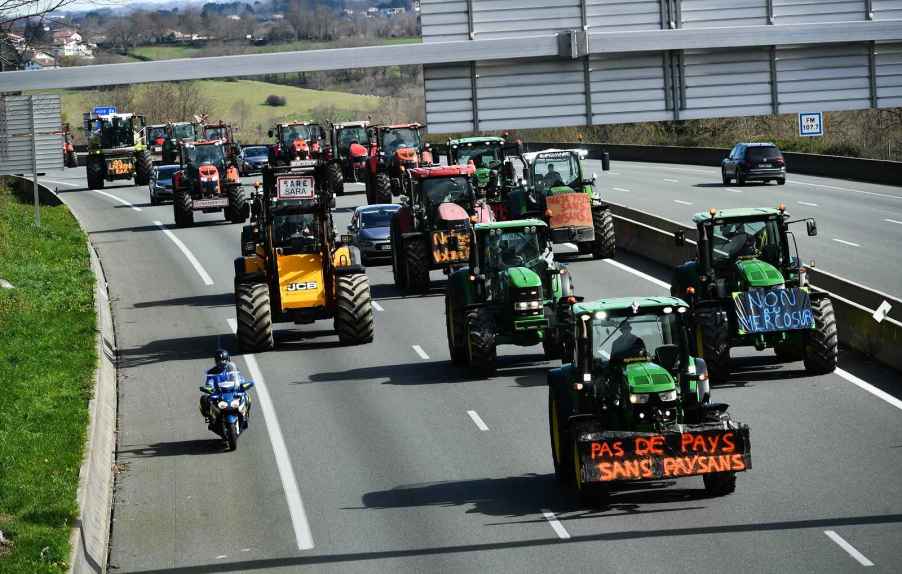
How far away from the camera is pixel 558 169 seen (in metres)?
40.2

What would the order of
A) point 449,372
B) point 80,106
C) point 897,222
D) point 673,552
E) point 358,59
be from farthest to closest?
point 80,106 < point 897,222 < point 449,372 < point 358,59 < point 673,552

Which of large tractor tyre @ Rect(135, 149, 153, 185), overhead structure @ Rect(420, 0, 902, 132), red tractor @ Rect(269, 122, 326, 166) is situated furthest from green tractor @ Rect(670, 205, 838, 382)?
large tractor tyre @ Rect(135, 149, 153, 185)

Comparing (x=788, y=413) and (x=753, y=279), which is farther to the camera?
(x=753, y=279)

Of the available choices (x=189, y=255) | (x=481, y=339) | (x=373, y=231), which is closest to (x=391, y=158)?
(x=189, y=255)

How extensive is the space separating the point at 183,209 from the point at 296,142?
45.4 ft

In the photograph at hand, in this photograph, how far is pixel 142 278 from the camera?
41.7m

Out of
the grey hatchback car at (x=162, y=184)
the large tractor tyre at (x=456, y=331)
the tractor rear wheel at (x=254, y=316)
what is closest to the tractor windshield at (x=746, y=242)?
the large tractor tyre at (x=456, y=331)

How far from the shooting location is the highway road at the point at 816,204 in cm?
3859

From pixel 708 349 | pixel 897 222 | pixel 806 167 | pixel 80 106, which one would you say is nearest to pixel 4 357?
pixel 708 349

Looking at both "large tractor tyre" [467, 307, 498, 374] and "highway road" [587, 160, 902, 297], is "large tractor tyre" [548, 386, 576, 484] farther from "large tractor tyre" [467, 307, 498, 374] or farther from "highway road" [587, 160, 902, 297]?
"highway road" [587, 160, 902, 297]

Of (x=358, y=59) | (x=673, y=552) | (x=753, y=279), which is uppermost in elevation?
(x=358, y=59)

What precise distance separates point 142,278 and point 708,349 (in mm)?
21352

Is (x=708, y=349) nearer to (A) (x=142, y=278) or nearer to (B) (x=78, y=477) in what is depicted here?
(B) (x=78, y=477)

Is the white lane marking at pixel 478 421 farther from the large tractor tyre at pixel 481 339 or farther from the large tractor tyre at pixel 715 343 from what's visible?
the large tractor tyre at pixel 715 343
